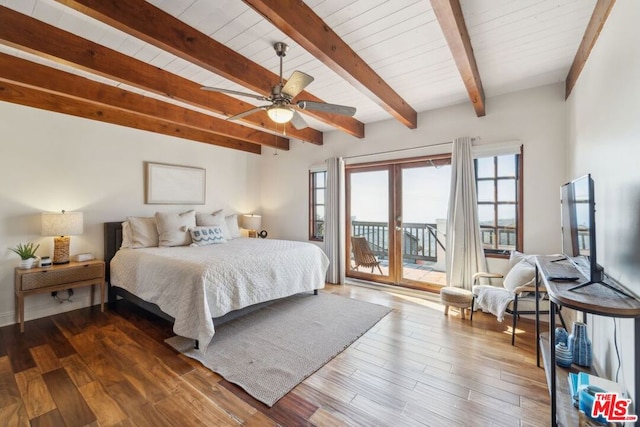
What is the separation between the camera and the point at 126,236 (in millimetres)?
3553

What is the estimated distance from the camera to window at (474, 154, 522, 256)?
325 cm

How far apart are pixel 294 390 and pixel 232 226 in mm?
3278

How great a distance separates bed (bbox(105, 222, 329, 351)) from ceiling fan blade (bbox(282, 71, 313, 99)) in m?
1.65

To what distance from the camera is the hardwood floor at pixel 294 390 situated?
165 centimetres

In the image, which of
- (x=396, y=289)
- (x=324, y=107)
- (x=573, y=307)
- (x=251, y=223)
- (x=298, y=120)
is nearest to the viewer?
(x=573, y=307)

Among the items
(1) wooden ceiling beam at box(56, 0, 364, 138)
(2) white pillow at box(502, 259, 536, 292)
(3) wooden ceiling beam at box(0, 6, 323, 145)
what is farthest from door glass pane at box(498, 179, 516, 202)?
(3) wooden ceiling beam at box(0, 6, 323, 145)

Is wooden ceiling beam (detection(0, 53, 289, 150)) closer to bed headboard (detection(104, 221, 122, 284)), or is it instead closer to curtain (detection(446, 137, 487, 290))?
bed headboard (detection(104, 221, 122, 284))

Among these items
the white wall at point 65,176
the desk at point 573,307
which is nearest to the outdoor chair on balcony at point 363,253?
the desk at point 573,307

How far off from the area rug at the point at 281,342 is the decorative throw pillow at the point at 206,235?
1.26 metres

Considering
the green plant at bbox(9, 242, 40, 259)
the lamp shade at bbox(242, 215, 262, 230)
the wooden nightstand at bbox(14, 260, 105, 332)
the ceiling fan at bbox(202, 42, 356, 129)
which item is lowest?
the wooden nightstand at bbox(14, 260, 105, 332)

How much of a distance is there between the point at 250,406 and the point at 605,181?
105 inches

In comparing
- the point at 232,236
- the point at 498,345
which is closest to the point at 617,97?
the point at 498,345

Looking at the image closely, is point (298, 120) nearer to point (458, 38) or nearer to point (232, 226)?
point (458, 38)

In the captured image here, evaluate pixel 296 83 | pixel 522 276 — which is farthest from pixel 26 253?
pixel 522 276
